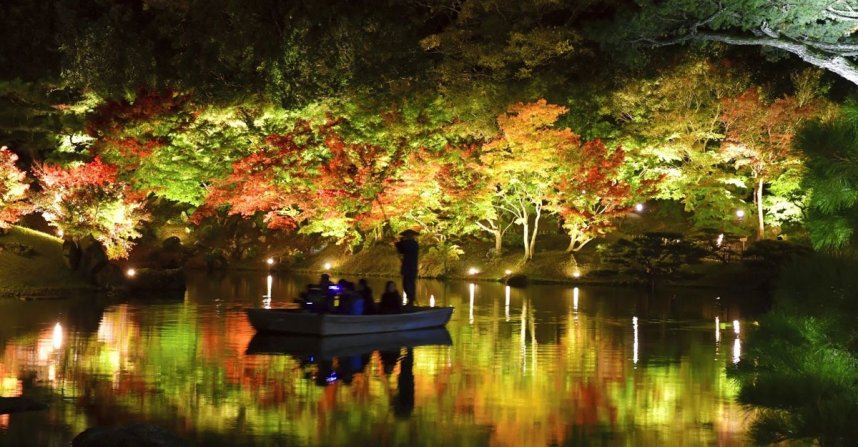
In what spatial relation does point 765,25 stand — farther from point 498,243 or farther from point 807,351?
point 498,243

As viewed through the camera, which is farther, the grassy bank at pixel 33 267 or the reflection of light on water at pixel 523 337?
the grassy bank at pixel 33 267

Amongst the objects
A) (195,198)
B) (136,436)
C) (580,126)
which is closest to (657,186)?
(580,126)

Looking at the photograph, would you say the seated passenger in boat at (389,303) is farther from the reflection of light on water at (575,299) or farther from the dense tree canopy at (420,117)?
the dense tree canopy at (420,117)

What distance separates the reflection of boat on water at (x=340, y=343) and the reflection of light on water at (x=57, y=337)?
269 cm

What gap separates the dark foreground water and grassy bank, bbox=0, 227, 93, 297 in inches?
129

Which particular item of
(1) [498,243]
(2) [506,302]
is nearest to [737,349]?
(2) [506,302]

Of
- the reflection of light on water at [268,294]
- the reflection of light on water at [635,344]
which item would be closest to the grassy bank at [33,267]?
the reflection of light on water at [268,294]

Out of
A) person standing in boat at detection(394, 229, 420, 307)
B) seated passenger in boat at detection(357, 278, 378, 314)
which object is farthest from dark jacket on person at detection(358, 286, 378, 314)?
person standing in boat at detection(394, 229, 420, 307)

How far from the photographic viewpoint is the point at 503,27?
1203 inches

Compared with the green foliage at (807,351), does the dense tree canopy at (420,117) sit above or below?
above

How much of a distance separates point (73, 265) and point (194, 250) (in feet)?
53.4

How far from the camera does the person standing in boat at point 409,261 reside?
1914 cm

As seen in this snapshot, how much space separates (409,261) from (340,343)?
13.6 feet

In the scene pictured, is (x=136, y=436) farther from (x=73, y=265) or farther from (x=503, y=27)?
(x=503, y=27)
